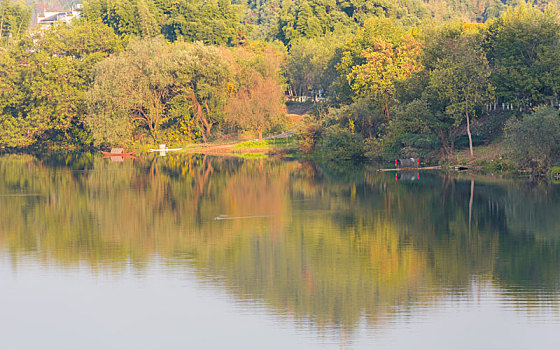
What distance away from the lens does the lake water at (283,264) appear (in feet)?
63.6

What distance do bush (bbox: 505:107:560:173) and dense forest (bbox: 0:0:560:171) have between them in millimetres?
112

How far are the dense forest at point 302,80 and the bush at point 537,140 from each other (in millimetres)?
112

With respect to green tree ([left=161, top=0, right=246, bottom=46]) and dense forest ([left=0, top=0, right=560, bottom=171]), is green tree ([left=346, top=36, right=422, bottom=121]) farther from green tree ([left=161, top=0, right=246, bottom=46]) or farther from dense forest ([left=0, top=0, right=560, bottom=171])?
green tree ([left=161, top=0, right=246, bottom=46])

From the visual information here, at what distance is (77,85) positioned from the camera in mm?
93062

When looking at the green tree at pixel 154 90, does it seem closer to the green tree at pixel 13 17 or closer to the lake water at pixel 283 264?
the lake water at pixel 283 264

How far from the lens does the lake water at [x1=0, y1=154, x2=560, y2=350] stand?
1939 centimetres

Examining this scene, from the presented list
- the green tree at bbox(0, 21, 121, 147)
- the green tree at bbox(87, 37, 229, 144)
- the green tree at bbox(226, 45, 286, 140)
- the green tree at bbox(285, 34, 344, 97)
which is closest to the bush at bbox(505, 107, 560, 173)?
the green tree at bbox(226, 45, 286, 140)

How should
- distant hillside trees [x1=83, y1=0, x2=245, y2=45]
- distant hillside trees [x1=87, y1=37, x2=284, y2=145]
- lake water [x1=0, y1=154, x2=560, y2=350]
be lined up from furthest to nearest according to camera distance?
distant hillside trees [x1=83, y1=0, x2=245, y2=45] → distant hillside trees [x1=87, y1=37, x2=284, y2=145] → lake water [x1=0, y1=154, x2=560, y2=350]

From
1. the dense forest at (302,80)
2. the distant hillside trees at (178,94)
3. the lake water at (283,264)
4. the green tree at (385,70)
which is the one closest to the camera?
Result: the lake water at (283,264)

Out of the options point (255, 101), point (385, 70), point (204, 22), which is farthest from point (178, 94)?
point (204, 22)

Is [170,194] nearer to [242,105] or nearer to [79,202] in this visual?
[79,202]

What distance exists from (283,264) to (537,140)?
98.3 ft

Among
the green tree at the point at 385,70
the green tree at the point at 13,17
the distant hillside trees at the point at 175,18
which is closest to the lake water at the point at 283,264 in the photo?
the green tree at the point at 385,70

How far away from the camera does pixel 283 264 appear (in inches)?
1016
